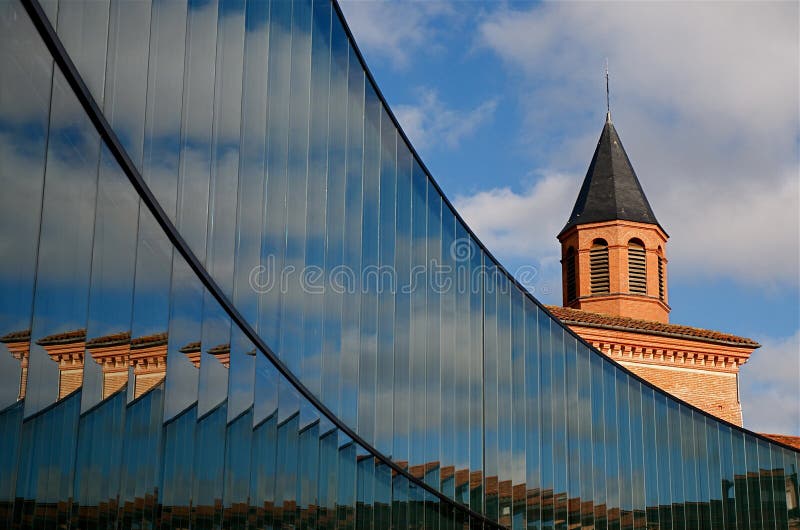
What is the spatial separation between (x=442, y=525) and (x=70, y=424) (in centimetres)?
708

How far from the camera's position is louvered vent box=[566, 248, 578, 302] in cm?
3480

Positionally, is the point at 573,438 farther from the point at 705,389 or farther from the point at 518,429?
the point at 705,389

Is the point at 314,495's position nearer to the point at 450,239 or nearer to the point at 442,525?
the point at 442,525

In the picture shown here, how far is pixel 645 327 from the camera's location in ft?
92.2

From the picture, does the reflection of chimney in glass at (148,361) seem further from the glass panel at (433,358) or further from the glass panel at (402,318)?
the glass panel at (433,358)

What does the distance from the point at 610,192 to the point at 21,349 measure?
3090 centimetres

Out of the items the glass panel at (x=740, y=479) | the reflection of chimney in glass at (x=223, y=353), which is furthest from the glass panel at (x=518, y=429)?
the reflection of chimney in glass at (x=223, y=353)

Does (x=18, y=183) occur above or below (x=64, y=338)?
above

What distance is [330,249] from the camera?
10977mm

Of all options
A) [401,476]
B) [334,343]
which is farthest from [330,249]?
[401,476]

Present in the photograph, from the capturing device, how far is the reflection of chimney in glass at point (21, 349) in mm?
6109

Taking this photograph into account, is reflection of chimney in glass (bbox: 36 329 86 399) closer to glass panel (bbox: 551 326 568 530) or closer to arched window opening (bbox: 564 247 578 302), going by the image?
glass panel (bbox: 551 326 568 530)

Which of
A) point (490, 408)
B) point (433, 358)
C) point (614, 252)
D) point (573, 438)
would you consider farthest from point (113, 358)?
point (614, 252)

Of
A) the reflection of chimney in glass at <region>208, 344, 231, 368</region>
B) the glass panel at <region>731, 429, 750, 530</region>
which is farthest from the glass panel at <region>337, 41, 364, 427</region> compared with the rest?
the glass panel at <region>731, 429, 750, 530</region>
